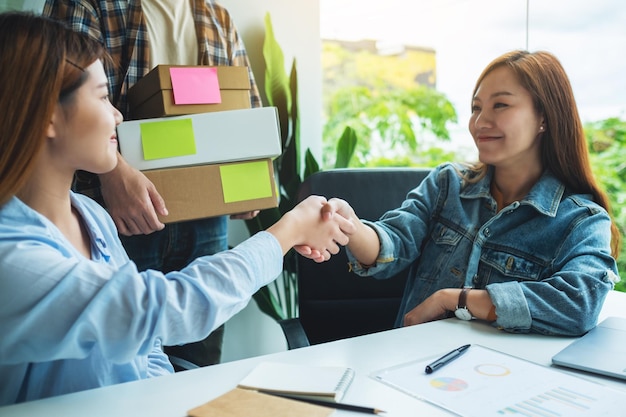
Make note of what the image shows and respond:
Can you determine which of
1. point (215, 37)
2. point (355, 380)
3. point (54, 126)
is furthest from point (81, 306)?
point (215, 37)

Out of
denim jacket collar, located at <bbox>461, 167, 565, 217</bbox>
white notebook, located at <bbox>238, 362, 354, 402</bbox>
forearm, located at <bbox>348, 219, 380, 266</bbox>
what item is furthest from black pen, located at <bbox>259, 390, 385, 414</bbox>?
denim jacket collar, located at <bbox>461, 167, 565, 217</bbox>

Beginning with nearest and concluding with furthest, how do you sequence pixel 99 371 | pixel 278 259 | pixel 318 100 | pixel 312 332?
pixel 99 371 → pixel 278 259 → pixel 312 332 → pixel 318 100

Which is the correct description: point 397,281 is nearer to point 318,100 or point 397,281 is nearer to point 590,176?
point 590,176

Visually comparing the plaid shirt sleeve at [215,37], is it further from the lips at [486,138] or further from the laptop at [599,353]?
the laptop at [599,353]

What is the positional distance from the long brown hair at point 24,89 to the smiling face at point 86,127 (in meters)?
0.05

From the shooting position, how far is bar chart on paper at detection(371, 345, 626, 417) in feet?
2.87

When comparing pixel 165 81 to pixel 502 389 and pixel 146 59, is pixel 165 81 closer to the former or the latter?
pixel 146 59

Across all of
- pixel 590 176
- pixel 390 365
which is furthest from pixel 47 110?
pixel 590 176

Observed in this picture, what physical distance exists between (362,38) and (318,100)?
158 centimetres

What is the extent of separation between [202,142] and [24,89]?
2.17 ft

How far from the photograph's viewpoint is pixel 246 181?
1.61 m

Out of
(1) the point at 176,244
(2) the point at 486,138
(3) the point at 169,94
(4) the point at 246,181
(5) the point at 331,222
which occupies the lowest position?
(1) the point at 176,244

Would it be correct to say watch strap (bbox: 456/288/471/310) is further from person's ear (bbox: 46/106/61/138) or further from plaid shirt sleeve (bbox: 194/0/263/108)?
plaid shirt sleeve (bbox: 194/0/263/108)

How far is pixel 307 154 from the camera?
2.59 m
